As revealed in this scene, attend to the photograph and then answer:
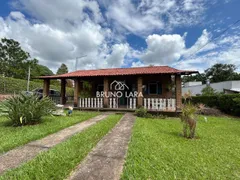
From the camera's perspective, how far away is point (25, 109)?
17.4ft

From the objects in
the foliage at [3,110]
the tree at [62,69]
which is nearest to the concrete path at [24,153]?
the foliage at [3,110]

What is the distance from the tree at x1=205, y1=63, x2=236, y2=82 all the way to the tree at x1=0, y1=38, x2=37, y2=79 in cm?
5531

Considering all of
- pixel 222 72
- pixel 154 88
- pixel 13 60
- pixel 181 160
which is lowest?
pixel 181 160

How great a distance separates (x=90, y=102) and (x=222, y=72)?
53.1 metres

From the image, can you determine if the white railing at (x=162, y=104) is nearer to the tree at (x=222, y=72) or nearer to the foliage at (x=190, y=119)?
the foliage at (x=190, y=119)

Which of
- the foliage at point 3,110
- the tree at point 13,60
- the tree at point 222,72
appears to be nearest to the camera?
the foliage at point 3,110

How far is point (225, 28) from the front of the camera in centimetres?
952

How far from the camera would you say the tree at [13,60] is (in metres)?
27.9

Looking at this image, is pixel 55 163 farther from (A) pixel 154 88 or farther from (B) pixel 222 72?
(B) pixel 222 72

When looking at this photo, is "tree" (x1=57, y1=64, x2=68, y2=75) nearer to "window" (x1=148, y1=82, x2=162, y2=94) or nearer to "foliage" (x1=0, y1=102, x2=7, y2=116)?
"window" (x1=148, y1=82, x2=162, y2=94)

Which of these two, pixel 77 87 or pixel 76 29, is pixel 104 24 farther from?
pixel 77 87

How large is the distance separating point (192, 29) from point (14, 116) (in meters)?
14.2

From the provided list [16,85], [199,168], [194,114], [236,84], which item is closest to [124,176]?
[199,168]

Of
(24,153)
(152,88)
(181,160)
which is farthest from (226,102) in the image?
(24,153)
